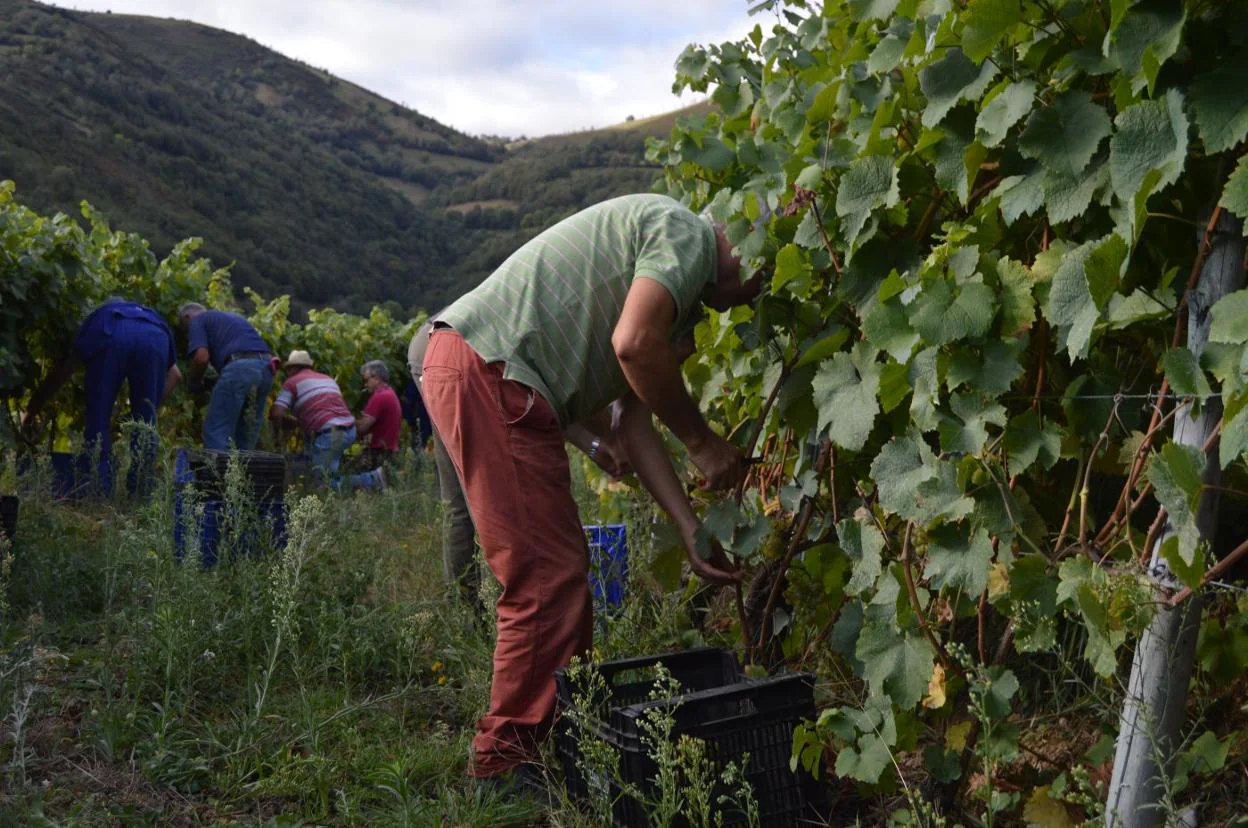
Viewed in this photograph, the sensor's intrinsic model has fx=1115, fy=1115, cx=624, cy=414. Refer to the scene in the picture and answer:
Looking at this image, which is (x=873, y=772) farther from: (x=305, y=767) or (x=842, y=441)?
(x=305, y=767)

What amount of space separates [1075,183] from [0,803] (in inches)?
101

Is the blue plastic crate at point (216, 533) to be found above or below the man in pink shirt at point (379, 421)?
below

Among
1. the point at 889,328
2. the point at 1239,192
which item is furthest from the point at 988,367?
the point at 1239,192

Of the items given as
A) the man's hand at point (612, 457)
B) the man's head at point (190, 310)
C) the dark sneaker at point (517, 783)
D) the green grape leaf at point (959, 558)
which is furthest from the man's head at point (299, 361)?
the green grape leaf at point (959, 558)

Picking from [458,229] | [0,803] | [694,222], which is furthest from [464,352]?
[458,229]

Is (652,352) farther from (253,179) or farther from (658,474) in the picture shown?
(253,179)

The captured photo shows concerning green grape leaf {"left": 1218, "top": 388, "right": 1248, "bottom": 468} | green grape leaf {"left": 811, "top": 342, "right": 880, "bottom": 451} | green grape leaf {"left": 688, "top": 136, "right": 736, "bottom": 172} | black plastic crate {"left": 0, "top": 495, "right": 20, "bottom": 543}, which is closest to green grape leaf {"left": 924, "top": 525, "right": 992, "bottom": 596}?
green grape leaf {"left": 811, "top": 342, "right": 880, "bottom": 451}

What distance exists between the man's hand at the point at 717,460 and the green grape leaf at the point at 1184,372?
53.0 inches

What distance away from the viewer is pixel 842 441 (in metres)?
2.29

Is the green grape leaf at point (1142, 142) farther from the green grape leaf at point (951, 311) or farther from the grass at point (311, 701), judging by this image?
the grass at point (311, 701)

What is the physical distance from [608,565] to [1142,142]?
2615 mm

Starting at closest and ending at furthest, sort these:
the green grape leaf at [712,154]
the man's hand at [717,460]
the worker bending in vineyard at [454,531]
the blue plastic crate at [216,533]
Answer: the man's hand at [717,460], the green grape leaf at [712,154], the worker bending in vineyard at [454,531], the blue plastic crate at [216,533]

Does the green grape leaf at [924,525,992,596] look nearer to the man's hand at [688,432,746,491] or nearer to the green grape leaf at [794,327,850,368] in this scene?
the green grape leaf at [794,327,850,368]

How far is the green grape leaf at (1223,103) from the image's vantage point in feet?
5.07
